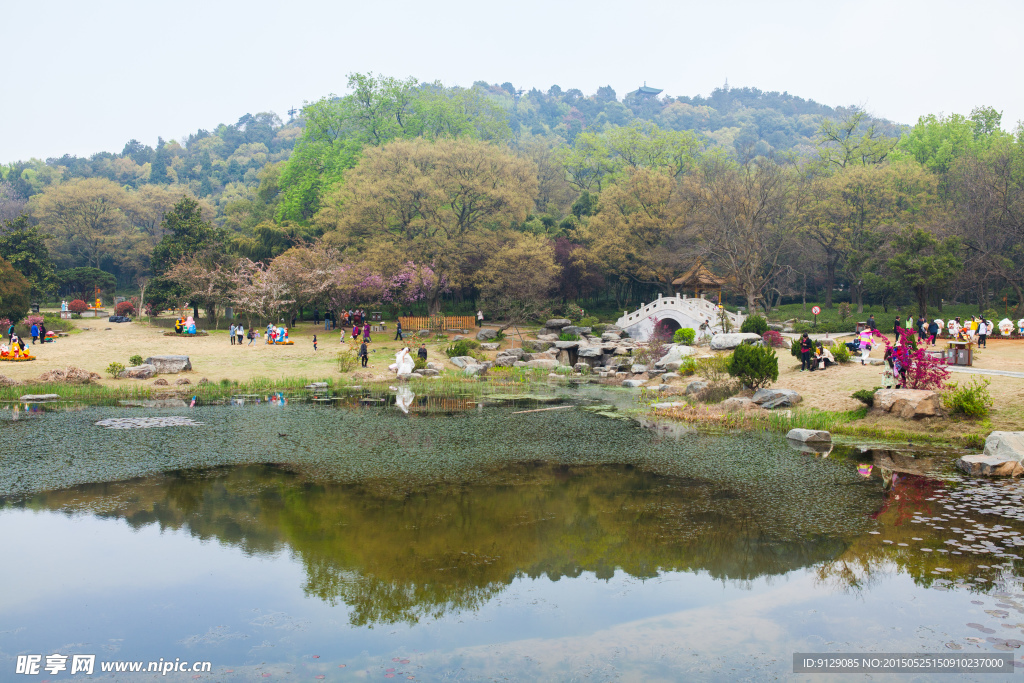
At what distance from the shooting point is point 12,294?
31156 mm

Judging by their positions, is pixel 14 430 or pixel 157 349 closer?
pixel 14 430

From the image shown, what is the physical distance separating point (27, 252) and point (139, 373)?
22866 millimetres

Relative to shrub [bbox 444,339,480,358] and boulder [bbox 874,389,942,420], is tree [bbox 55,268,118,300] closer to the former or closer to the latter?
shrub [bbox 444,339,480,358]

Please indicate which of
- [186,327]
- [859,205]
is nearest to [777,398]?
[186,327]

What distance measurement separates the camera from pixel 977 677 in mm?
5680

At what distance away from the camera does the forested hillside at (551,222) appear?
38.7 meters

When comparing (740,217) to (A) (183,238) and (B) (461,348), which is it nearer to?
(B) (461,348)

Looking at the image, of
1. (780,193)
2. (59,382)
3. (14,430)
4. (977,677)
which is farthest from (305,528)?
(780,193)

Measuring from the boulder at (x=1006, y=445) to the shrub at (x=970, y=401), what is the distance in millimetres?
2316

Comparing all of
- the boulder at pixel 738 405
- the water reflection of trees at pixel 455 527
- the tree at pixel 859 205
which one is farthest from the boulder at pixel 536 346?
the tree at pixel 859 205

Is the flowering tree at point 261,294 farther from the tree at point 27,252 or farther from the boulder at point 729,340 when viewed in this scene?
the boulder at point 729,340

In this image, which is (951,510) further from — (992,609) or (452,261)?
(452,261)

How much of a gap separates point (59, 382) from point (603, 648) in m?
23.4

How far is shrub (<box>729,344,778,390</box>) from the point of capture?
2064 centimetres
